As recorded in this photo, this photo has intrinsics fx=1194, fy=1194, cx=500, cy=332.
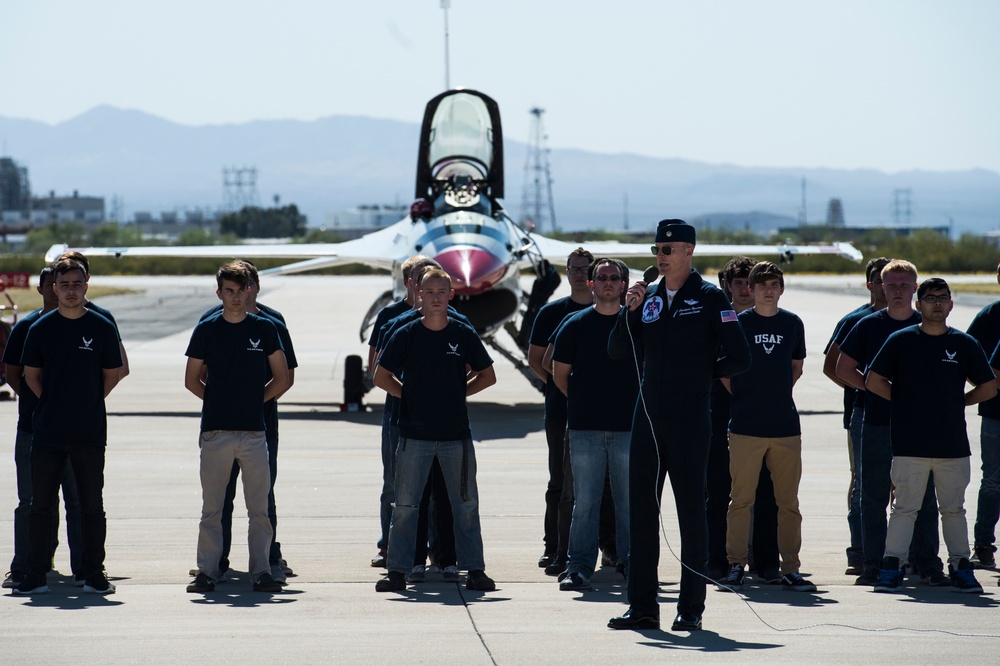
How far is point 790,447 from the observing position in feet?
23.6

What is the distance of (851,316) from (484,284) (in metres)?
7.91

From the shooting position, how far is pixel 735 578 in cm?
718

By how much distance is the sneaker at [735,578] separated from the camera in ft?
23.5

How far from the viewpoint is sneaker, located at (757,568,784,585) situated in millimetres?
7211

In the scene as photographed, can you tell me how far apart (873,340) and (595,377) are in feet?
5.77

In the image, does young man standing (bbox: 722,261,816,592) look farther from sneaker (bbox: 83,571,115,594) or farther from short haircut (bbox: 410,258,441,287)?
sneaker (bbox: 83,571,115,594)

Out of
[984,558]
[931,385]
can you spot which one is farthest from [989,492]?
[931,385]

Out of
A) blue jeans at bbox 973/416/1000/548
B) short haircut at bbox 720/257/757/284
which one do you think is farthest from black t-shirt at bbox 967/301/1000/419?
short haircut at bbox 720/257/757/284

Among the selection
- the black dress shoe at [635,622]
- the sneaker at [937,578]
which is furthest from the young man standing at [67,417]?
the sneaker at [937,578]

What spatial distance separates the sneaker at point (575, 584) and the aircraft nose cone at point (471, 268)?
8259 mm

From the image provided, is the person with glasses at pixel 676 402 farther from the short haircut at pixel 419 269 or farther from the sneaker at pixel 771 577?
the short haircut at pixel 419 269

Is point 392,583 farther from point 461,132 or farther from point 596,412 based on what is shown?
point 461,132

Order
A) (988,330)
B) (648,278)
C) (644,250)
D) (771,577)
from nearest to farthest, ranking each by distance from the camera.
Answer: (648,278)
(771,577)
(988,330)
(644,250)

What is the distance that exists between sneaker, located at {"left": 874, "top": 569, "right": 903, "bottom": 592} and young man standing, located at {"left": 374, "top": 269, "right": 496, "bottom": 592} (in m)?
2.26
